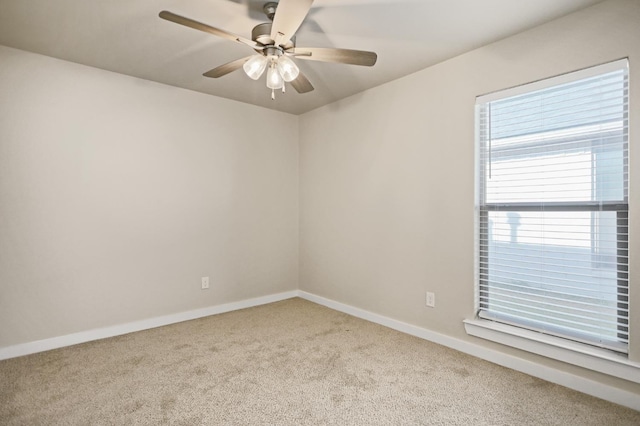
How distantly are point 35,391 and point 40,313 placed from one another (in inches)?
32.3

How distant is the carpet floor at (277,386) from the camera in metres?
1.82

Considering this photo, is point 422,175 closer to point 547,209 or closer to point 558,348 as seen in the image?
point 547,209

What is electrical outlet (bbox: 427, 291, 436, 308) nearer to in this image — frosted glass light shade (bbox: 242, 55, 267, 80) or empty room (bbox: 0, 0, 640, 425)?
empty room (bbox: 0, 0, 640, 425)

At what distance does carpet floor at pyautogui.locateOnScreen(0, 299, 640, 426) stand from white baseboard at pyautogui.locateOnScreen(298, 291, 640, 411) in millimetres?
54

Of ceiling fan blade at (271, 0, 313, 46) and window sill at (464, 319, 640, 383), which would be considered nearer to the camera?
ceiling fan blade at (271, 0, 313, 46)

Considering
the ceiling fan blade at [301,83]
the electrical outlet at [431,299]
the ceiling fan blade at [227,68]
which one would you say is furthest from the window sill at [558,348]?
the ceiling fan blade at [227,68]

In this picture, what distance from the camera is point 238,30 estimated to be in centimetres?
229

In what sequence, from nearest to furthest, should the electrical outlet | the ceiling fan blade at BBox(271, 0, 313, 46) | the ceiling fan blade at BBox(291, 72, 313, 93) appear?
1. the ceiling fan blade at BBox(271, 0, 313, 46)
2. the ceiling fan blade at BBox(291, 72, 313, 93)
3. the electrical outlet

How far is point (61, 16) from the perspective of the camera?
2.14 meters

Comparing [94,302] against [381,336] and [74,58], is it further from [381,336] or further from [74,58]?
[381,336]

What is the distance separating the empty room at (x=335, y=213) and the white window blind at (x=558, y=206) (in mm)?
14

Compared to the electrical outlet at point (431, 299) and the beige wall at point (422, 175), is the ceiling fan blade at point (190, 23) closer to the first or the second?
the beige wall at point (422, 175)

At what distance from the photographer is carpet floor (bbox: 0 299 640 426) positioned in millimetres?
1817

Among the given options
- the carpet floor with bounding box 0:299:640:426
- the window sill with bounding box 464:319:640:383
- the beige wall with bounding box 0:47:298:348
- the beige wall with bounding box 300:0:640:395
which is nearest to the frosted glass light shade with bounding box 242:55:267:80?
the beige wall with bounding box 300:0:640:395
